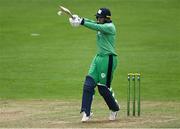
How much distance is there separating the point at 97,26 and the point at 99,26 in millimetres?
49

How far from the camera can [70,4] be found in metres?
43.8

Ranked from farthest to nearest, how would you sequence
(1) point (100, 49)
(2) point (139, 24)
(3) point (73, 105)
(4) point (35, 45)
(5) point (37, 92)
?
(2) point (139, 24) < (4) point (35, 45) < (5) point (37, 92) < (3) point (73, 105) < (1) point (100, 49)

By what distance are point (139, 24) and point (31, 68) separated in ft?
39.4

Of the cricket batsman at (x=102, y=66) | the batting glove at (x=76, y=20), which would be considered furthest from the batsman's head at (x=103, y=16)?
the batting glove at (x=76, y=20)

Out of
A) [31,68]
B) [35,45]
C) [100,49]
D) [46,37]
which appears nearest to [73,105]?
[100,49]

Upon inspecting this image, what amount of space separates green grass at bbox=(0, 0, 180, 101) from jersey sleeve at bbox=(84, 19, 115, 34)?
5.33 metres

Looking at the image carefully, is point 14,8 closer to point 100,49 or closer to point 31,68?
point 31,68

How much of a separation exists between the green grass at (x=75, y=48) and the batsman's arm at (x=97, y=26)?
5.33 m

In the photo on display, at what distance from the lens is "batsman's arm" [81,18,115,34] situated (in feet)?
48.7

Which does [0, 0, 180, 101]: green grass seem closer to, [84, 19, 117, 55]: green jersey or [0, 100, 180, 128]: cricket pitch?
[0, 100, 180, 128]: cricket pitch

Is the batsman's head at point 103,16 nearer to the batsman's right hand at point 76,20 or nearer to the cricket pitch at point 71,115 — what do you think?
the batsman's right hand at point 76,20

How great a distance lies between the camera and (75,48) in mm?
29797

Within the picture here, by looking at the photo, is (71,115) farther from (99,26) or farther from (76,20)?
(76,20)

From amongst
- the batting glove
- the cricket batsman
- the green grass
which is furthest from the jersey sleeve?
the green grass
